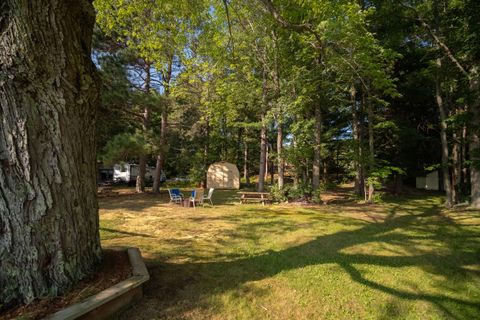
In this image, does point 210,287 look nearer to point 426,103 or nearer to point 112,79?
point 112,79

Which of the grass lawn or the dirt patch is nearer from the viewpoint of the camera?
the dirt patch

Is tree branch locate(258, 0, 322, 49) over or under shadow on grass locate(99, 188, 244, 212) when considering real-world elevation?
over

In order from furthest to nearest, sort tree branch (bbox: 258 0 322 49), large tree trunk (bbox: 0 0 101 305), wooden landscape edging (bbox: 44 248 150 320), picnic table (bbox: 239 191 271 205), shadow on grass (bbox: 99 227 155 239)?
picnic table (bbox: 239 191 271 205) → shadow on grass (bbox: 99 227 155 239) → tree branch (bbox: 258 0 322 49) → large tree trunk (bbox: 0 0 101 305) → wooden landscape edging (bbox: 44 248 150 320)

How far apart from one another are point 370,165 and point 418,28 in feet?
21.8

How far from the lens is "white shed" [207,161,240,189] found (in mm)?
22922

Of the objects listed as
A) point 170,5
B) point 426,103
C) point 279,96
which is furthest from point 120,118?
point 426,103

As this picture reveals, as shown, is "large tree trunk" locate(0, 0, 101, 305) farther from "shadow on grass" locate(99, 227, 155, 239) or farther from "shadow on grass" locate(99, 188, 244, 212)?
"shadow on grass" locate(99, 188, 244, 212)

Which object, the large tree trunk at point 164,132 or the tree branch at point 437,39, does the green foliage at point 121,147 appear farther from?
the tree branch at point 437,39

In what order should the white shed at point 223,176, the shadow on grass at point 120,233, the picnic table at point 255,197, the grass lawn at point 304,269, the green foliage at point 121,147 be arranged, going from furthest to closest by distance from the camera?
the white shed at point 223,176
the picnic table at point 255,197
the green foliage at point 121,147
the shadow on grass at point 120,233
the grass lawn at point 304,269

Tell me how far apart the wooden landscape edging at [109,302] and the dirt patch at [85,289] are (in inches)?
6.2

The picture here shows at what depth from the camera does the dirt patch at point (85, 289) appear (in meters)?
2.41

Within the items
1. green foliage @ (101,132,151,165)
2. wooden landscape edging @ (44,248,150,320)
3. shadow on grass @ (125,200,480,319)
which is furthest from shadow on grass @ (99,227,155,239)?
green foliage @ (101,132,151,165)

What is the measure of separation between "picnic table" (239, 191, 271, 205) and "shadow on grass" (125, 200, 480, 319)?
5.90m

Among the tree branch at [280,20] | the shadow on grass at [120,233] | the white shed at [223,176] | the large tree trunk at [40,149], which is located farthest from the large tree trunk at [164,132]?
the large tree trunk at [40,149]
